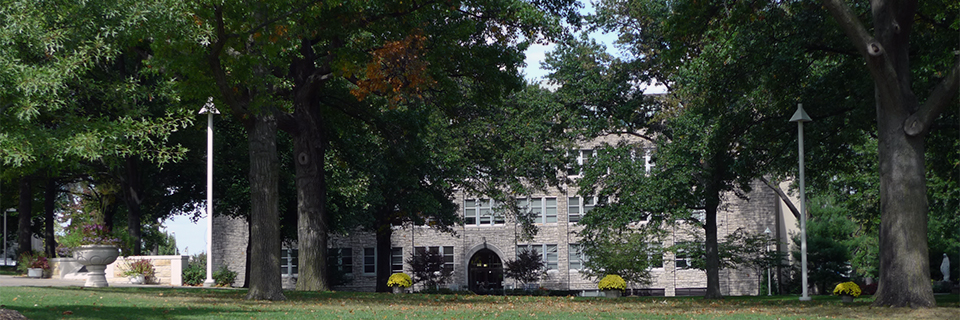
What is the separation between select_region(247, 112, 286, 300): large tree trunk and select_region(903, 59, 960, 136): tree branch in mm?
11427

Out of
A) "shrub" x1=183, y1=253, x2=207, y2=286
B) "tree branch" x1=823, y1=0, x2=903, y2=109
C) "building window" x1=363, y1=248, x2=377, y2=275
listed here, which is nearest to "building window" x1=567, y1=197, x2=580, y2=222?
"building window" x1=363, y1=248, x2=377, y2=275

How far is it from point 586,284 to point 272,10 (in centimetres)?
3797

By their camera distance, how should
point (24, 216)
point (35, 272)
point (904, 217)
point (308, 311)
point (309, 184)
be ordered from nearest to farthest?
point (308, 311) < point (904, 217) < point (309, 184) < point (35, 272) < point (24, 216)

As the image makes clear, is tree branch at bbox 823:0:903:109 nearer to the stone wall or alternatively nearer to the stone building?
the stone building

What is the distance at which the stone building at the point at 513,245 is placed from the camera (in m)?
49.6

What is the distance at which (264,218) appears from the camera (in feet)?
54.2

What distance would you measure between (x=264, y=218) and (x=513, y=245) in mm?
36680

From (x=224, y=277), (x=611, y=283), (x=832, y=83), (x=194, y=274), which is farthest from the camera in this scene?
(x=224, y=277)

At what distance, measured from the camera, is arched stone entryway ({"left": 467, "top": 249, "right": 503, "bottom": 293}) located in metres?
53.2

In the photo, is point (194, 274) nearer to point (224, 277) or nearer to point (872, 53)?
point (224, 277)

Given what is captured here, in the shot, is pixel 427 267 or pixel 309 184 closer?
pixel 309 184

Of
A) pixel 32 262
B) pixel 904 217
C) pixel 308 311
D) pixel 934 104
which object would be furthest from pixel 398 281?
pixel 934 104

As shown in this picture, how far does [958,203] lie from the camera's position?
1047 inches

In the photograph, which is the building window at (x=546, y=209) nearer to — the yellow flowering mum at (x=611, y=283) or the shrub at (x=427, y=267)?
the shrub at (x=427, y=267)
